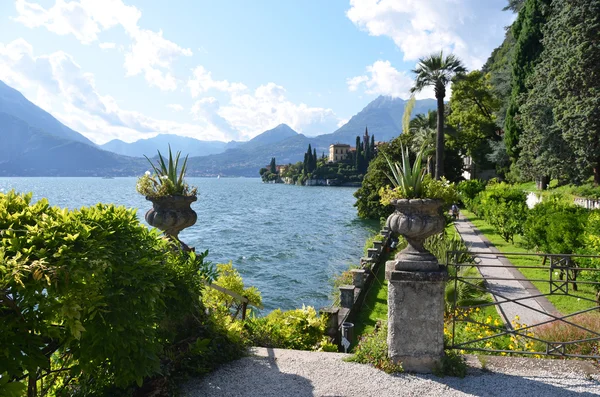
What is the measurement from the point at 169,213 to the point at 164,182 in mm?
419

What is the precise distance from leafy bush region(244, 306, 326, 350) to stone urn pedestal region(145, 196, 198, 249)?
1.63m

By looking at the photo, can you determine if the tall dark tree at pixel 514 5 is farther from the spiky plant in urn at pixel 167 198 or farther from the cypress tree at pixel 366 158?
the cypress tree at pixel 366 158

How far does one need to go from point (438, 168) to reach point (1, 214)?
24811mm

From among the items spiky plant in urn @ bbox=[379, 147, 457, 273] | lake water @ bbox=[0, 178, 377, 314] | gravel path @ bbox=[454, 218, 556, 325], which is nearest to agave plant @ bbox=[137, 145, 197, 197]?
spiky plant in urn @ bbox=[379, 147, 457, 273]

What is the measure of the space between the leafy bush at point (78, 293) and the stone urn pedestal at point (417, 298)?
2.51 metres

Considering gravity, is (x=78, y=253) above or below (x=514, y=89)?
below

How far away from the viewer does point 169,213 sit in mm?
5656

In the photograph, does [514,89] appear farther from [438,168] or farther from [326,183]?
[326,183]

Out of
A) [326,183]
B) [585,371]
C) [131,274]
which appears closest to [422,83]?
[585,371]

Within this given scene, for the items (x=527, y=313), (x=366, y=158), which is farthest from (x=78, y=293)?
(x=366, y=158)

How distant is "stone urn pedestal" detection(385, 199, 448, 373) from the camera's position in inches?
186

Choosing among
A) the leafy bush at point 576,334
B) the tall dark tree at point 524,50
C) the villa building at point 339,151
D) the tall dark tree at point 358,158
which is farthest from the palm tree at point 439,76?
the villa building at point 339,151

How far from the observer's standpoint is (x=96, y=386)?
12.9ft

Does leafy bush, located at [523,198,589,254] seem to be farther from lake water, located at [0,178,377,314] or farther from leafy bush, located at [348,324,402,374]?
leafy bush, located at [348,324,402,374]
